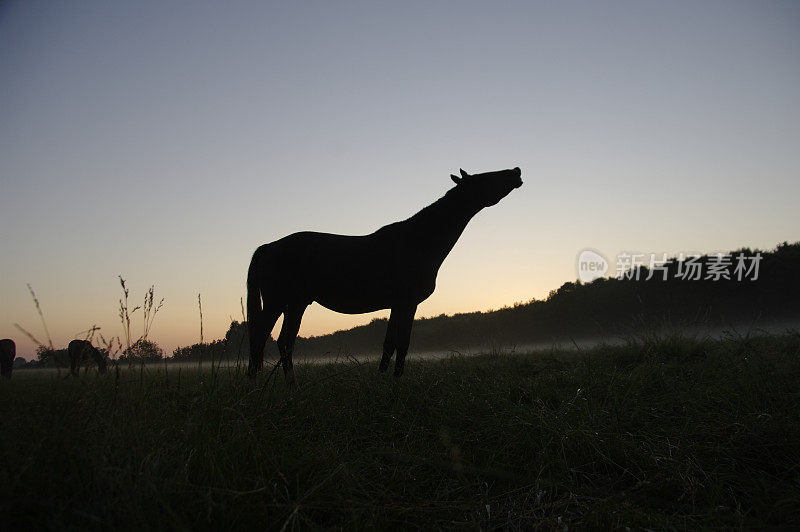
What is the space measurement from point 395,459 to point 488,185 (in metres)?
4.00

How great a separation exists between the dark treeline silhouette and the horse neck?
12167 millimetres

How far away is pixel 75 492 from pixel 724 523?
2.50 m

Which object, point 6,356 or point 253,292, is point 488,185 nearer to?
point 253,292

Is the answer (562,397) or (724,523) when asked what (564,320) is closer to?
(562,397)

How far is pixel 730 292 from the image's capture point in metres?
21.4

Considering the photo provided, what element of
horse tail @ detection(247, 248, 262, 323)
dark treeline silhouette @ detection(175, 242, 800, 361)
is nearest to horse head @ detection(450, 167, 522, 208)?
horse tail @ detection(247, 248, 262, 323)

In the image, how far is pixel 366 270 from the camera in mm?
5258

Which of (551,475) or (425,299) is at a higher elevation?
(425,299)

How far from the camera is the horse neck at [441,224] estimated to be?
5.44 meters

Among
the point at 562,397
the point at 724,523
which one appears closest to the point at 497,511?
the point at 724,523

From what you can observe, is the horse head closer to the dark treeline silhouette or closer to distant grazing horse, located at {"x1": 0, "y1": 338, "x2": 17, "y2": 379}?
the dark treeline silhouette

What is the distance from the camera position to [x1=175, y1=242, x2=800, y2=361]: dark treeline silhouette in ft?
66.3

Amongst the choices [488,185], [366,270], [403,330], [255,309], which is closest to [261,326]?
[255,309]

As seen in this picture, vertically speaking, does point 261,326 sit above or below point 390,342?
above
